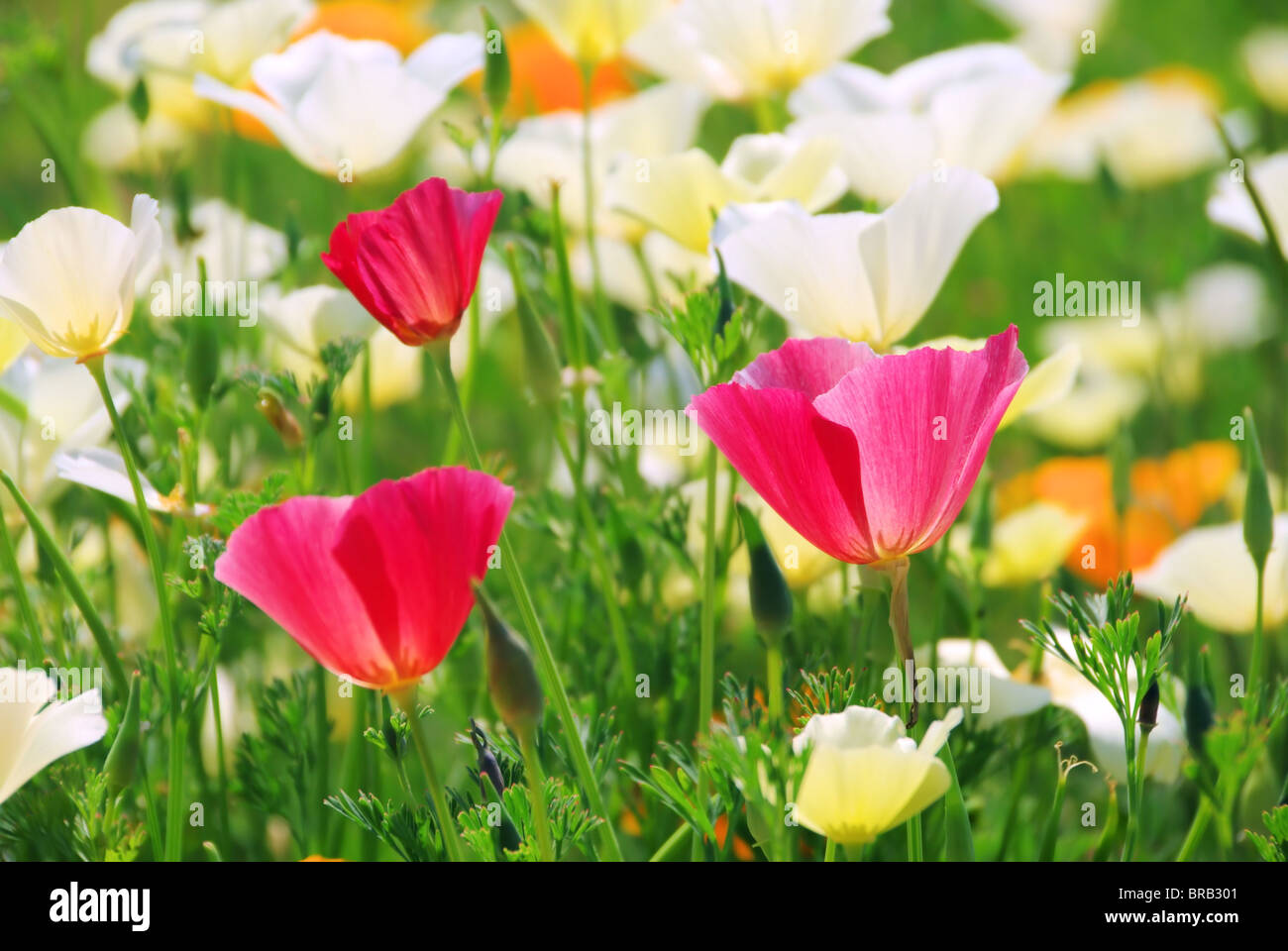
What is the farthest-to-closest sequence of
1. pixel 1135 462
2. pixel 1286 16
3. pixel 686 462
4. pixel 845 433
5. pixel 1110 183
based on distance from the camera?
pixel 1286 16 → pixel 1135 462 → pixel 1110 183 → pixel 686 462 → pixel 845 433

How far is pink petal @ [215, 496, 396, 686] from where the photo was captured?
0.44 metres

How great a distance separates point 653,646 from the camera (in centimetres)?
73

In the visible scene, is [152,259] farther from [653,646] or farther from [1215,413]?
[1215,413]

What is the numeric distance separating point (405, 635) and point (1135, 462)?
1.13 metres

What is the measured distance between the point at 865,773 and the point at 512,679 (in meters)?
0.13

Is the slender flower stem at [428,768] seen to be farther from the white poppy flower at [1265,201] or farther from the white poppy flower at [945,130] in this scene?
the white poppy flower at [1265,201]

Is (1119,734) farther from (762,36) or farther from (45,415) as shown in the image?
(45,415)

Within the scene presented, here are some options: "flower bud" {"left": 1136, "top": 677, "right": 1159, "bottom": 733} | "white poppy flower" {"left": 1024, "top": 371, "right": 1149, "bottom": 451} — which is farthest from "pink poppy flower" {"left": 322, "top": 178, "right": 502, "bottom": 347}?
"white poppy flower" {"left": 1024, "top": 371, "right": 1149, "bottom": 451}

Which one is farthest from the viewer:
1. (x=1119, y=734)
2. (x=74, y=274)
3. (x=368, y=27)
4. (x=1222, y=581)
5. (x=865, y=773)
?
(x=368, y=27)

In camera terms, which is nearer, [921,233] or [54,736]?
[54,736]

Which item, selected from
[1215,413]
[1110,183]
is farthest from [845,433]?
[1215,413]

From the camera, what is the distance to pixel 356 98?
69 cm

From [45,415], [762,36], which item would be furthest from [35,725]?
[762,36]
